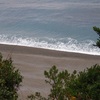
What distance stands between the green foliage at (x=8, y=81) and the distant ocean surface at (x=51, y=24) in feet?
25.3

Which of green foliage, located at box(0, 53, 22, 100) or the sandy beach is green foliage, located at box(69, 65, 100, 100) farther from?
the sandy beach

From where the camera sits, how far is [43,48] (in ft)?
43.7

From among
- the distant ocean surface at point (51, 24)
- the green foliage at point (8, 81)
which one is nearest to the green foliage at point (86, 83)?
the green foliage at point (8, 81)

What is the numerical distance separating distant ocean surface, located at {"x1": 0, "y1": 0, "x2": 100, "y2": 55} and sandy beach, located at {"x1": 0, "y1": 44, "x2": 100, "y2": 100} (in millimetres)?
947

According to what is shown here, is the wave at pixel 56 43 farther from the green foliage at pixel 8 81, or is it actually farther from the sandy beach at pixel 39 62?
the green foliage at pixel 8 81

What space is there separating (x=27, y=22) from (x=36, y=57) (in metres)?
7.87

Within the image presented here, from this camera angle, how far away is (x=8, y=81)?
5.03 metres

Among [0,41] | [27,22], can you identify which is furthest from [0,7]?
[0,41]

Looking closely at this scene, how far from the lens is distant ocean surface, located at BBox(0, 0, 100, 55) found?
14367 mm

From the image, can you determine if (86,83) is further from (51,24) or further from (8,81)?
(51,24)

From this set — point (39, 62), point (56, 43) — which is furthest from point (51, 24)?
point (39, 62)

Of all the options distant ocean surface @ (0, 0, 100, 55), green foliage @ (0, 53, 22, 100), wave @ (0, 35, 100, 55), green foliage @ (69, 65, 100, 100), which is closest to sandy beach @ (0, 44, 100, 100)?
wave @ (0, 35, 100, 55)

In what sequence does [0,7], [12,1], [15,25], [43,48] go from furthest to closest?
[12,1] → [0,7] → [15,25] → [43,48]

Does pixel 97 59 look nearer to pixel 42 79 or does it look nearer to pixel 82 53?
pixel 82 53
